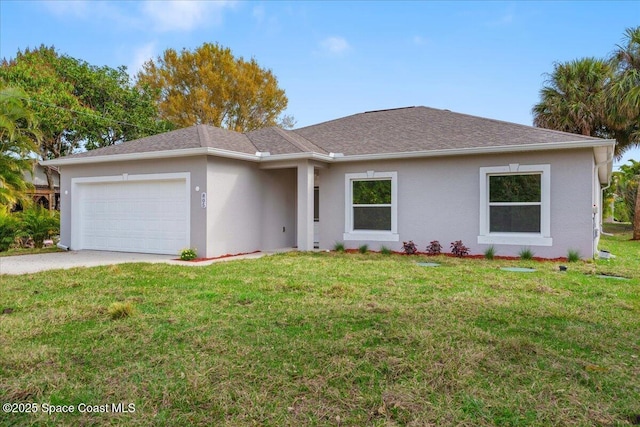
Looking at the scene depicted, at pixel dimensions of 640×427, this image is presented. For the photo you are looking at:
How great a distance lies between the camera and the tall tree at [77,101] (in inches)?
813

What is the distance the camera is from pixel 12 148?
51.5 feet

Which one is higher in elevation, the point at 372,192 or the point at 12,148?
the point at 12,148

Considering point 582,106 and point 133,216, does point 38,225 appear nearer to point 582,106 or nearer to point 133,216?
point 133,216

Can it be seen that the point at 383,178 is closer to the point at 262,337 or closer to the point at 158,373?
the point at 262,337

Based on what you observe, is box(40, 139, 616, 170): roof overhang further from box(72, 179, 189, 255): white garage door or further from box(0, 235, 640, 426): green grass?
box(0, 235, 640, 426): green grass

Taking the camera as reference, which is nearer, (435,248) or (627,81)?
→ (435,248)

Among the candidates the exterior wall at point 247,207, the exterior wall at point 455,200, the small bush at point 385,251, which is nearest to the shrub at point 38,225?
the exterior wall at point 247,207

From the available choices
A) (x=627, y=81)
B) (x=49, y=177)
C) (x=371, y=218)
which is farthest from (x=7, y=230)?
(x=627, y=81)

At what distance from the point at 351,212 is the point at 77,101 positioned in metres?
16.9

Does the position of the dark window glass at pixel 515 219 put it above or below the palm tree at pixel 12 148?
below

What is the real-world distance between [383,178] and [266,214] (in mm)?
3737

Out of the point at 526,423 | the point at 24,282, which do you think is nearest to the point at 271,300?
the point at 526,423

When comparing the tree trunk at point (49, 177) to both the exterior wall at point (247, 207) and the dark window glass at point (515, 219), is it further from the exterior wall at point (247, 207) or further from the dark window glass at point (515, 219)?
the dark window glass at point (515, 219)

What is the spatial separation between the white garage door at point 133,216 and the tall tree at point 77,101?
31.9ft
